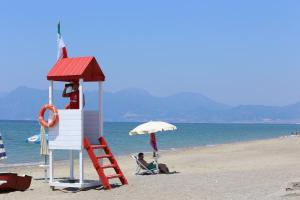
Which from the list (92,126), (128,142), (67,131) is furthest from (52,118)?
(128,142)

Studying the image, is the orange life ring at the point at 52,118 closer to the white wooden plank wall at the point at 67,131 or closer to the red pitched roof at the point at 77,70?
the white wooden plank wall at the point at 67,131

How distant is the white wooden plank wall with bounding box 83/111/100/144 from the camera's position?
14172 millimetres

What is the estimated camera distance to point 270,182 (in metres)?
13.5

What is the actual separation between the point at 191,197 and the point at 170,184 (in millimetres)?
2408

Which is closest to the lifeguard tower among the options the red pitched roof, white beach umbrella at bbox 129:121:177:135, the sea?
the red pitched roof

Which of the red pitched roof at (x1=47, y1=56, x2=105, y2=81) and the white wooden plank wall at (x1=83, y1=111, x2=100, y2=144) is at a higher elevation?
the red pitched roof at (x1=47, y1=56, x2=105, y2=81)

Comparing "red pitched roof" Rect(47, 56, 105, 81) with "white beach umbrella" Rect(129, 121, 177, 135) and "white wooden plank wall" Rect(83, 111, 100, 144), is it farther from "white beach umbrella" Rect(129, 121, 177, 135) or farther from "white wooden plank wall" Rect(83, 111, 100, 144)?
"white beach umbrella" Rect(129, 121, 177, 135)

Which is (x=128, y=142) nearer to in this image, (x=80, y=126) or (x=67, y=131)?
(x=67, y=131)

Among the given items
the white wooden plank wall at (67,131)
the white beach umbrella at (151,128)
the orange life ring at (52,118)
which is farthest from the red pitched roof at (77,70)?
the white beach umbrella at (151,128)

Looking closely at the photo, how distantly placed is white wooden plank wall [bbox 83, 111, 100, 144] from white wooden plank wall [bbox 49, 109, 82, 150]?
0.77 meters

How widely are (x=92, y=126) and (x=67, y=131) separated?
810 millimetres

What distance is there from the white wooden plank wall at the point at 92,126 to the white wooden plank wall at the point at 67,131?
0.77m

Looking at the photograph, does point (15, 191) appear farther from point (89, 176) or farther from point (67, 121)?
point (89, 176)

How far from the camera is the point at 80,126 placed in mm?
13375
